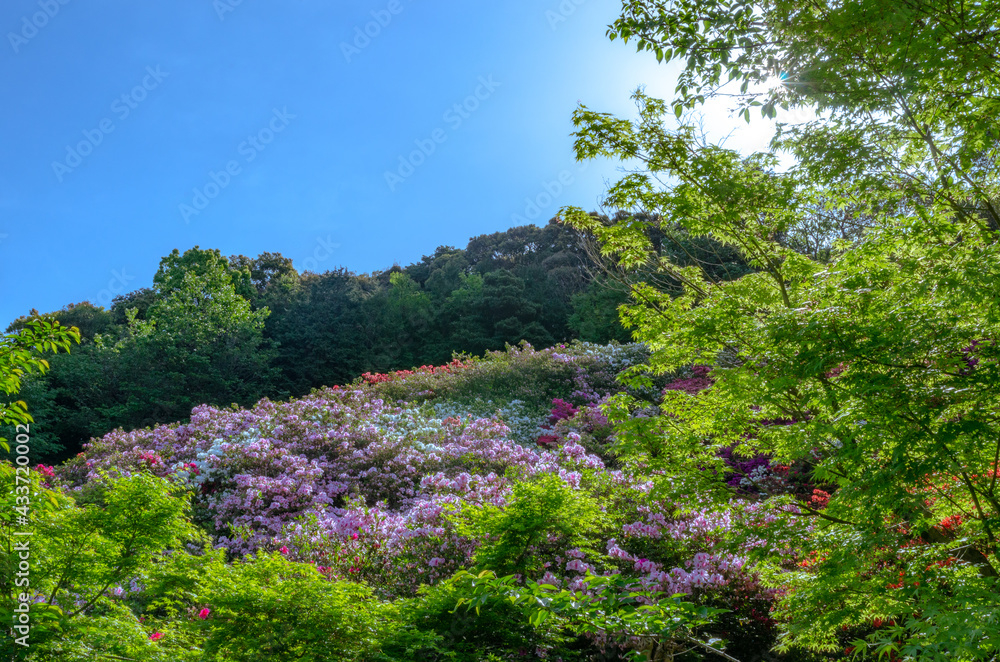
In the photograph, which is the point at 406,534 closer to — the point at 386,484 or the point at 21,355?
the point at 386,484

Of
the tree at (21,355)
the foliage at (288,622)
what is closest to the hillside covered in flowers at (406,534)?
the foliage at (288,622)

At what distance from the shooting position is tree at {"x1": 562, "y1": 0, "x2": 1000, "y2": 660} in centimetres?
248

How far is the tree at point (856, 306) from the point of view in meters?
Answer: 2.48

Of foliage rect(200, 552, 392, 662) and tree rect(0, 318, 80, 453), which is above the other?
tree rect(0, 318, 80, 453)

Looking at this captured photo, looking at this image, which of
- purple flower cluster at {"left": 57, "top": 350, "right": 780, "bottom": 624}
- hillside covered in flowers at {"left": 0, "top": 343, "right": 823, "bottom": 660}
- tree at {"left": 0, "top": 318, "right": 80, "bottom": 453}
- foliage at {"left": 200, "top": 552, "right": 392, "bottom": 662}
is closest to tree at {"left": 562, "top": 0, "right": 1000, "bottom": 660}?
hillside covered in flowers at {"left": 0, "top": 343, "right": 823, "bottom": 660}

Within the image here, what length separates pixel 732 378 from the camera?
140 inches

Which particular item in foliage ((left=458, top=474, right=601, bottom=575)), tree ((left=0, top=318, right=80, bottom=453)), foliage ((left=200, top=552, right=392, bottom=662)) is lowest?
foliage ((left=200, top=552, right=392, bottom=662))

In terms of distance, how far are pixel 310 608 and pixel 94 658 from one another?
0.85m

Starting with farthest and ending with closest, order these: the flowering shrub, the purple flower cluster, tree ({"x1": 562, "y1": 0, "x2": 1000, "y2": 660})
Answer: the purple flower cluster → the flowering shrub → tree ({"x1": 562, "y1": 0, "x2": 1000, "y2": 660})

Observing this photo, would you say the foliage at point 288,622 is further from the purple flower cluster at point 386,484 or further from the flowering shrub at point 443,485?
the purple flower cluster at point 386,484

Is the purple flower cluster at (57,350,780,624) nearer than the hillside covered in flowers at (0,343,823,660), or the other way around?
the hillside covered in flowers at (0,343,823,660)

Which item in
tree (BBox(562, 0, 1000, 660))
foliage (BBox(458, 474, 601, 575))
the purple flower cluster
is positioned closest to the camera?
tree (BBox(562, 0, 1000, 660))

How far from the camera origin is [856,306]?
2855mm

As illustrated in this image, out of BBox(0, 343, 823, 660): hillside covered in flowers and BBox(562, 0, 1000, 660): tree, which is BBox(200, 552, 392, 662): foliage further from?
BBox(562, 0, 1000, 660): tree
